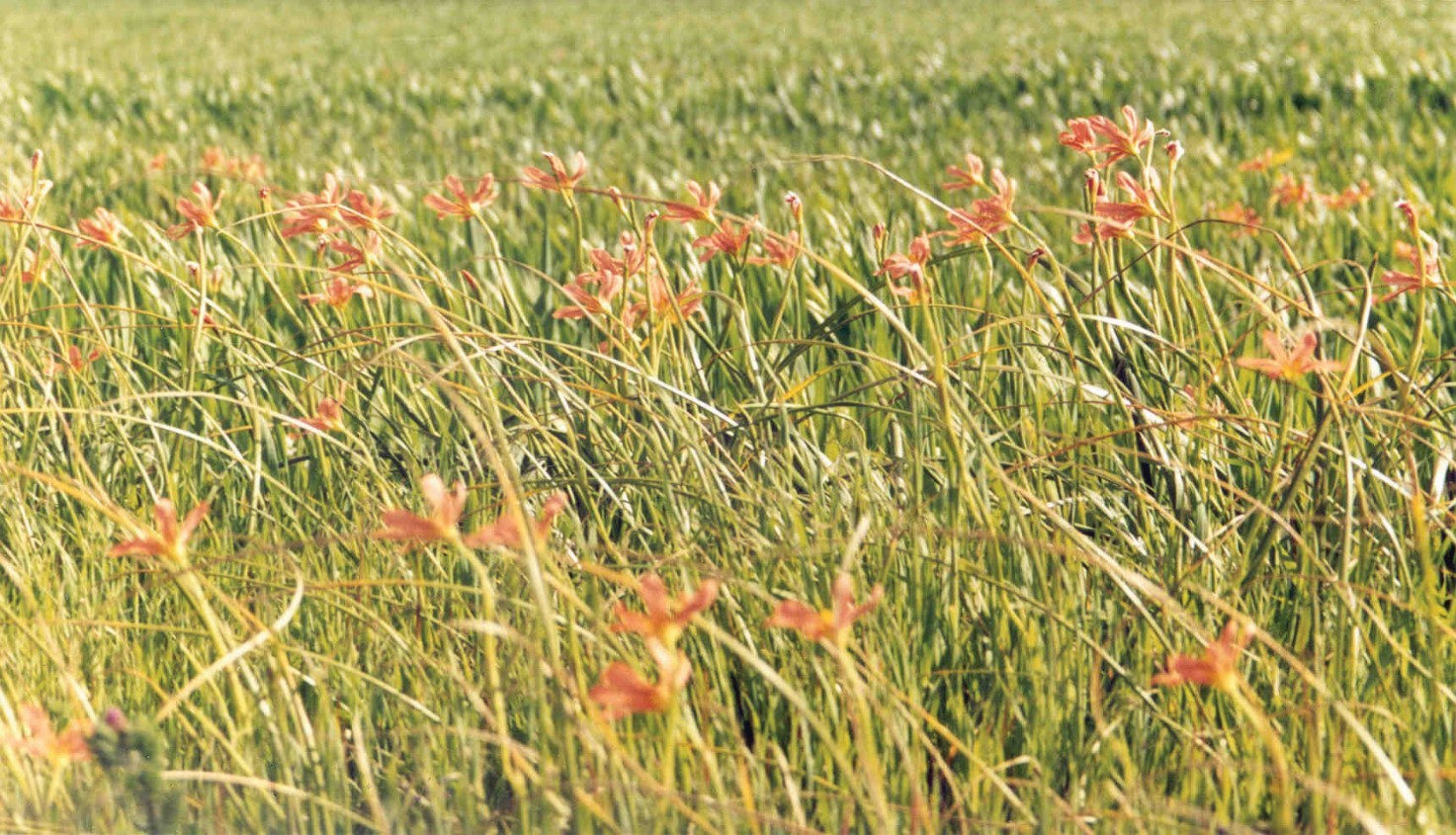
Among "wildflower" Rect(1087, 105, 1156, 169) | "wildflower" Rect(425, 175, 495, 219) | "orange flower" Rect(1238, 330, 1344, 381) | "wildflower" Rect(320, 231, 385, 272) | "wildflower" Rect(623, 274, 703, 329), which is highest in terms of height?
"wildflower" Rect(1087, 105, 1156, 169)

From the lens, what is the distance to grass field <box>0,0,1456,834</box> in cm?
88

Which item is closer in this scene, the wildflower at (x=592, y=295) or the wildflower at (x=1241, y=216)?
the wildflower at (x=592, y=295)

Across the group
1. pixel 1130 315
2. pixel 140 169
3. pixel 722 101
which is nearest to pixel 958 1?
pixel 722 101

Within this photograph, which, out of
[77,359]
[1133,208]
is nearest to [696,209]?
[1133,208]

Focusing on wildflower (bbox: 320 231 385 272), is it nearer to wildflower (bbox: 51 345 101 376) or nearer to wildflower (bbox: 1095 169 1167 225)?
wildflower (bbox: 51 345 101 376)

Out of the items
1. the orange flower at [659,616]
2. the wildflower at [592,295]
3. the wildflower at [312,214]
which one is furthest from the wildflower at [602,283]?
the orange flower at [659,616]

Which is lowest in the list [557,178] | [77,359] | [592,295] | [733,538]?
[733,538]

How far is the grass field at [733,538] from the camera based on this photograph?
0.88 metres

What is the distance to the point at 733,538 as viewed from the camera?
1.20m

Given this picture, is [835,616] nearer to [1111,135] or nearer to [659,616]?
[659,616]

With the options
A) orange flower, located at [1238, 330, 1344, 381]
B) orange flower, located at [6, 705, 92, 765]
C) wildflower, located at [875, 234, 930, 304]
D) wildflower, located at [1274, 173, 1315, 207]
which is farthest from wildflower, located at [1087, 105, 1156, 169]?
wildflower, located at [1274, 173, 1315, 207]

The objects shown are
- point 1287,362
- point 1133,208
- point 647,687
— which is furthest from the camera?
point 1133,208

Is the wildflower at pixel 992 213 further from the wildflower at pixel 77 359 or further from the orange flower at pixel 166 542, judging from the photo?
the wildflower at pixel 77 359

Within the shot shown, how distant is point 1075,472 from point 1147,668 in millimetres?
215
